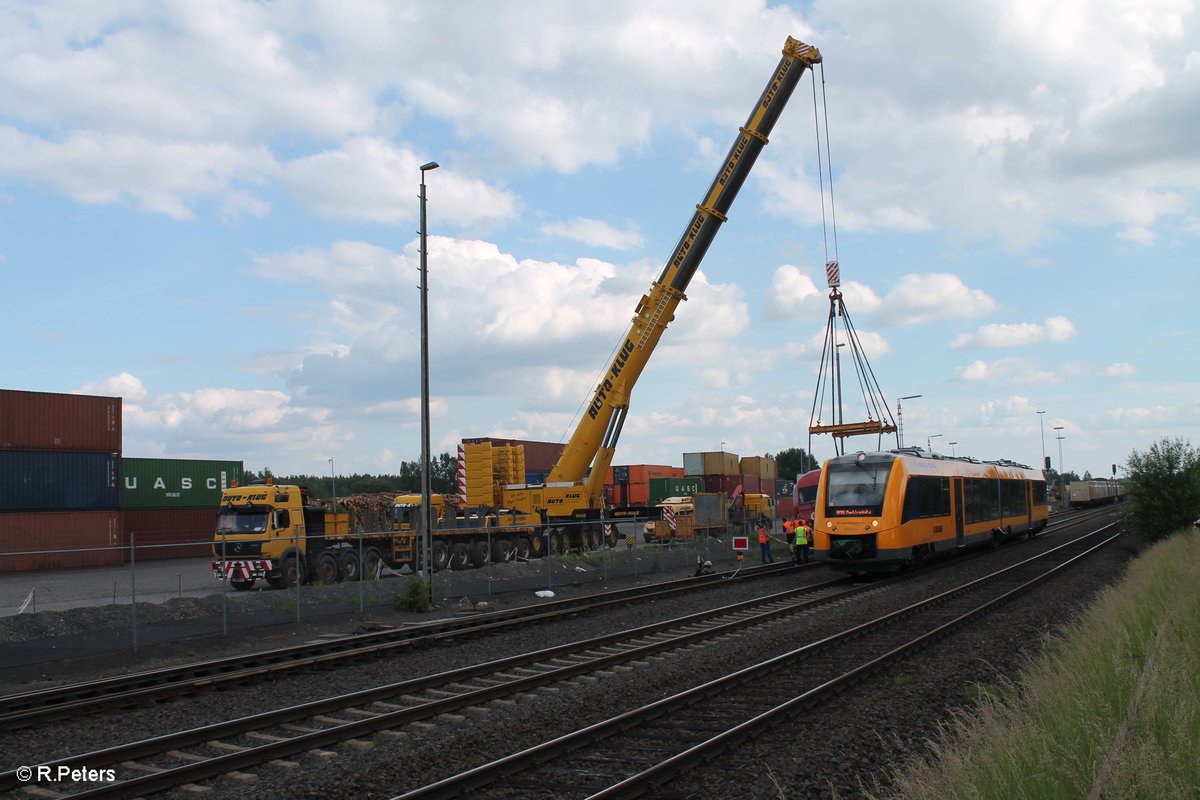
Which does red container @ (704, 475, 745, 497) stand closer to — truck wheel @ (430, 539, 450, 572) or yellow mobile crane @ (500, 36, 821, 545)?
yellow mobile crane @ (500, 36, 821, 545)

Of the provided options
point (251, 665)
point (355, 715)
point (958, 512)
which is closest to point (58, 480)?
point (251, 665)

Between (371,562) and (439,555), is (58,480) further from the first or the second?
(439,555)

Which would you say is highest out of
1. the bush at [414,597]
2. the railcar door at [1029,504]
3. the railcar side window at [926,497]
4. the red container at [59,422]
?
the red container at [59,422]

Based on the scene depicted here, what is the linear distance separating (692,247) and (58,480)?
25380mm

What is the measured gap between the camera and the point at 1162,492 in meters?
31.0

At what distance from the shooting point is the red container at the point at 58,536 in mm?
32906

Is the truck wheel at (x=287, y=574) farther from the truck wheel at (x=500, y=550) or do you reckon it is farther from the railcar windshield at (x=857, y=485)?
the railcar windshield at (x=857, y=485)

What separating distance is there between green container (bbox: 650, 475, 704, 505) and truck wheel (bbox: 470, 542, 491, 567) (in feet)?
62.6

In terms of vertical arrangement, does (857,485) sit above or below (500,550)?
above

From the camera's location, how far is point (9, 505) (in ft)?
109

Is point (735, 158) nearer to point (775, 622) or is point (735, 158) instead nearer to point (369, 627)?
point (775, 622)

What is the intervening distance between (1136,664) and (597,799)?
15.4 feet

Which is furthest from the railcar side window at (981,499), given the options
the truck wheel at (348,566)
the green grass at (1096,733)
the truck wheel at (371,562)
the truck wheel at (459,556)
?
the green grass at (1096,733)

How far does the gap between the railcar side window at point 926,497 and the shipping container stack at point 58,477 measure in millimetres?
27713
